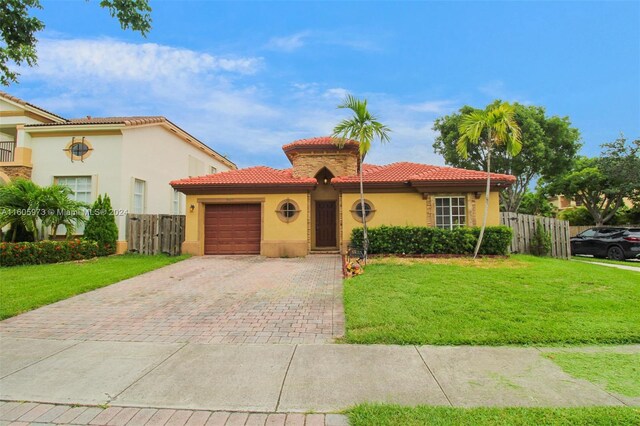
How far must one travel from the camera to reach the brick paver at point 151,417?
2859 millimetres

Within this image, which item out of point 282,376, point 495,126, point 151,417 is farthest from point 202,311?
point 495,126

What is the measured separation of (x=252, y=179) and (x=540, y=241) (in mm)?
13448

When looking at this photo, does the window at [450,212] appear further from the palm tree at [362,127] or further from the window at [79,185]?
the window at [79,185]

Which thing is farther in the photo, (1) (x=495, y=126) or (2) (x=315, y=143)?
(2) (x=315, y=143)

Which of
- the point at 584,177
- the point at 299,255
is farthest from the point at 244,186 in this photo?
the point at 584,177

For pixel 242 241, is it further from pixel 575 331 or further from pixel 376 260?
pixel 575 331


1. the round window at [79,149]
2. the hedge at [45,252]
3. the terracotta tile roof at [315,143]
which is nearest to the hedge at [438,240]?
the terracotta tile roof at [315,143]

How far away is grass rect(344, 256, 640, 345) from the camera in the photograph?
480cm

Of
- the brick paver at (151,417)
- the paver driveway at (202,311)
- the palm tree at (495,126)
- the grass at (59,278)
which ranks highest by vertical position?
the palm tree at (495,126)

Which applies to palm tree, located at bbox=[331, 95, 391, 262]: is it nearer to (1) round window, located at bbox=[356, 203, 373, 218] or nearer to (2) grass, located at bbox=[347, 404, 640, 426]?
(1) round window, located at bbox=[356, 203, 373, 218]

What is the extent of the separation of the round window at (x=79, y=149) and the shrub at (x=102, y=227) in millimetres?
2667

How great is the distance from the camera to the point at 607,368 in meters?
3.85

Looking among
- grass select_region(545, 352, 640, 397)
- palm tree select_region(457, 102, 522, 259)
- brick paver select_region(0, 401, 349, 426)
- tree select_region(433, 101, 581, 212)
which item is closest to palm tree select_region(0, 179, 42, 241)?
brick paver select_region(0, 401, 349, 426)

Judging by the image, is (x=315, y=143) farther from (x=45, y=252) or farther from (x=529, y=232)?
(x=45, y=252)
